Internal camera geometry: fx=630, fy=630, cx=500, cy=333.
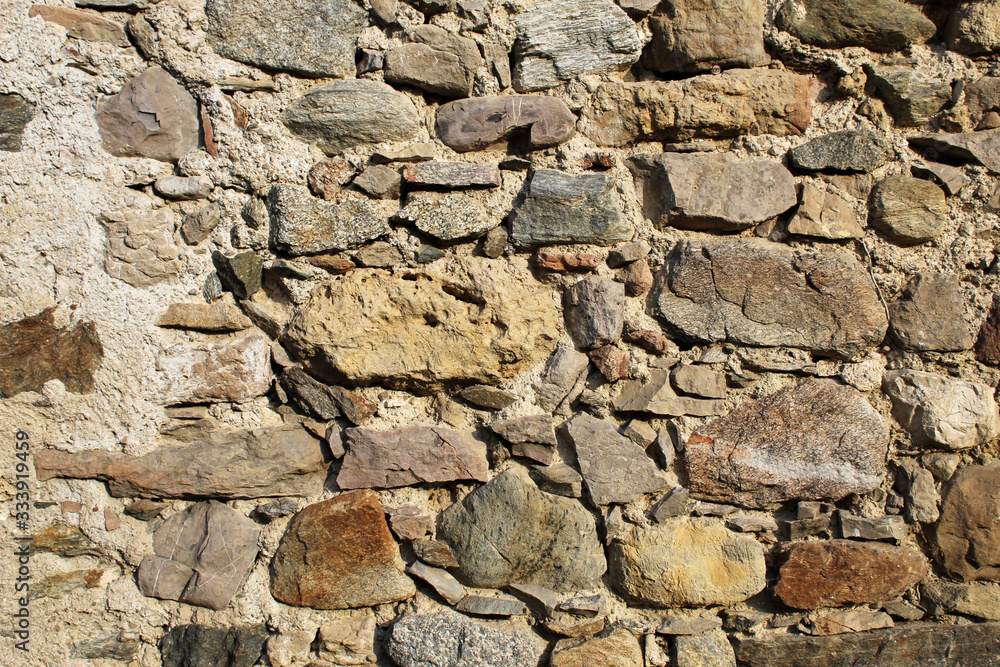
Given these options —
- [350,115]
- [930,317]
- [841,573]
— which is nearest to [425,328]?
[350,115]

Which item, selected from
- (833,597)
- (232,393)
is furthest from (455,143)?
(833,597)

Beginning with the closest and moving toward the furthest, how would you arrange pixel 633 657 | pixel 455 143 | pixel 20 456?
pixel 20 456 < pixel 633 657 < pixel 455 143

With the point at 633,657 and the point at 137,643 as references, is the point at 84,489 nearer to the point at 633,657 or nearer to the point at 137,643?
the point at 137,643

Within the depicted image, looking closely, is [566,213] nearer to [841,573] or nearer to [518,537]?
[518,537]

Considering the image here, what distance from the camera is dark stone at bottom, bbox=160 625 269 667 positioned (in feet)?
4.48

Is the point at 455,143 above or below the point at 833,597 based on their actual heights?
above

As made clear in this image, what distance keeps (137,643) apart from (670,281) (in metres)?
1.46

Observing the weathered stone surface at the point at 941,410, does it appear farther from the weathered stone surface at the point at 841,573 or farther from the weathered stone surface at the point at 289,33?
the weathered stone surface at the point at 289,33

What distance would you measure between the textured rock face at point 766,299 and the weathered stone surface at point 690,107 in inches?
11.8

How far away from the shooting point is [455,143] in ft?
5.05

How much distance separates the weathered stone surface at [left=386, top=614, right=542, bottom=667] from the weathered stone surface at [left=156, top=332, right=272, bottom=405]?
0.63 metres

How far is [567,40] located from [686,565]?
1.30 m

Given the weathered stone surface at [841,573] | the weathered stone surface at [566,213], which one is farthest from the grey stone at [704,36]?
the weathered stone surface at [841,573]

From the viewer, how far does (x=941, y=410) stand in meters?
1.55
